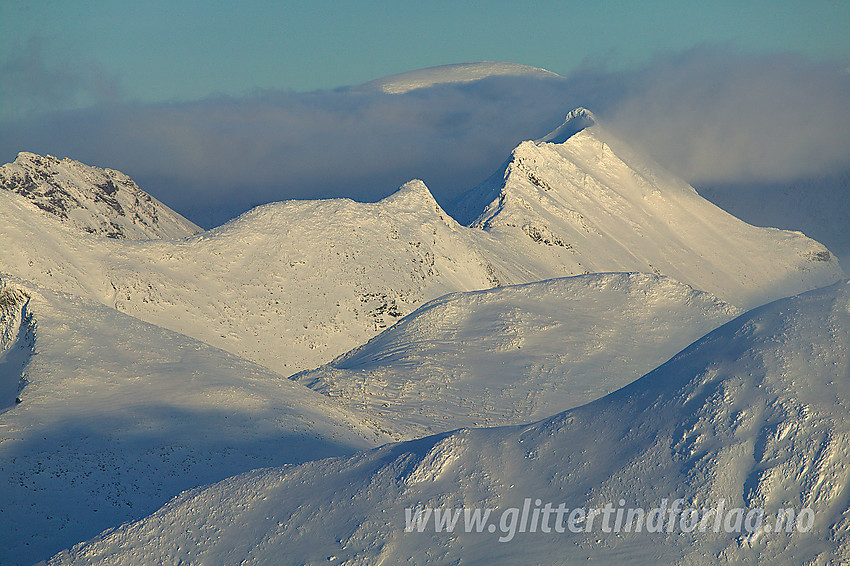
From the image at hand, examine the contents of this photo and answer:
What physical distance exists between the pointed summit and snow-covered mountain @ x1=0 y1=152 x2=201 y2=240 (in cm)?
9952

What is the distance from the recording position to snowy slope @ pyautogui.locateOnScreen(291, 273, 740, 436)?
37.2 m

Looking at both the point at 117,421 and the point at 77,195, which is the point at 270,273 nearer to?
the point at 117,421

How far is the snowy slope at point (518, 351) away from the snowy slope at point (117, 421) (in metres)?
4.12

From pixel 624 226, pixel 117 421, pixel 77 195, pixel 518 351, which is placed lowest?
pixel 624 226

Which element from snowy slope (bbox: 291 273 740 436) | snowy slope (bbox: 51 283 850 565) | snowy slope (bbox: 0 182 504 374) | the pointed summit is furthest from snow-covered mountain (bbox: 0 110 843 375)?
the pointed summit

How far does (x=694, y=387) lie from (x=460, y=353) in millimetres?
24104

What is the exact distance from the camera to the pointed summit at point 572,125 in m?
181

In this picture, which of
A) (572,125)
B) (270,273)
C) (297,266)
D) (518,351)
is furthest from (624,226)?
(518,351)

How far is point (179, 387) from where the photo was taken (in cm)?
3222

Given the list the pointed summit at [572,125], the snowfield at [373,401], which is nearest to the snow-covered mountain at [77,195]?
the pointed summit at [572,125]

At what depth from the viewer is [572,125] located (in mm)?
188375

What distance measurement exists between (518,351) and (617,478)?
80.7 ft

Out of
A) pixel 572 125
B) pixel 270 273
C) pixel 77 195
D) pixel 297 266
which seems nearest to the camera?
pixel 270 273

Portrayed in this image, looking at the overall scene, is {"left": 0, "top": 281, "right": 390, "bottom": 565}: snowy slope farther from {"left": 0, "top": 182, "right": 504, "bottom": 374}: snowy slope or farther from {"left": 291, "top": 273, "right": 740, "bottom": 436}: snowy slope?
{"left": 0, "top": 182, "right": 504, "bottom": 374}: snowy slope
